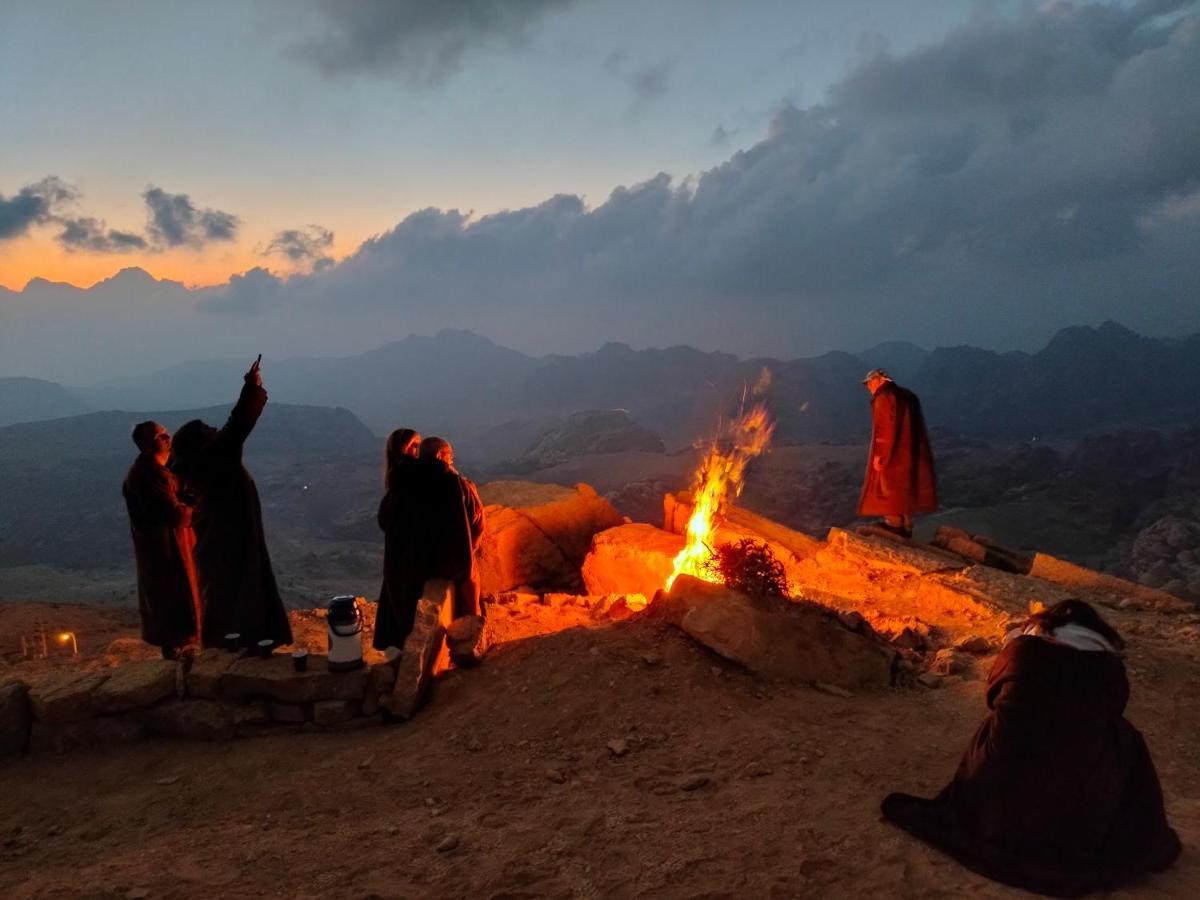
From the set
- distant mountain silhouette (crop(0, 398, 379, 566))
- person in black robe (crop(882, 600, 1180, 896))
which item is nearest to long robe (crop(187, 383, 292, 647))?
person in black robe (crop(882, 600, 1180, 896))

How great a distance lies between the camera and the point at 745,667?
5.84 m

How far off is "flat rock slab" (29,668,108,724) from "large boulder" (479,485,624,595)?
5842 millimetres

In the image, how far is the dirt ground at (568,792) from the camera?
3.51 metres

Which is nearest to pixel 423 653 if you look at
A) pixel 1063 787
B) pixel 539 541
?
pixel 1063 787

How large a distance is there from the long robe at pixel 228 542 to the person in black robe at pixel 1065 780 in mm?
5487

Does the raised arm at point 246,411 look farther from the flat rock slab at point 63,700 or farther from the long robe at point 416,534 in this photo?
the flat rock slab at point 63,700

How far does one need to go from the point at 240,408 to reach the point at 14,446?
3871 inches

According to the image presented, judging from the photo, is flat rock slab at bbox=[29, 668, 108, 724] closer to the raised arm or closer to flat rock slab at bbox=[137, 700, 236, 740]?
flat rock slab at bbox=[137, 700, 236, 740]

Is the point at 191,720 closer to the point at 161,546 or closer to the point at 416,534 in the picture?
the point at 161,546

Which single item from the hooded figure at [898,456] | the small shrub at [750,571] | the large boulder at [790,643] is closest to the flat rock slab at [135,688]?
the large boulder at [790,643]

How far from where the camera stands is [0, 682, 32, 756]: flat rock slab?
17.6 feet

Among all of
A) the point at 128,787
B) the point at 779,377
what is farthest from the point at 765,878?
the point at 779,377

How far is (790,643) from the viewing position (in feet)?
19.5

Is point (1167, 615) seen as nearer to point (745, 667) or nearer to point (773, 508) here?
point (745, 667)
